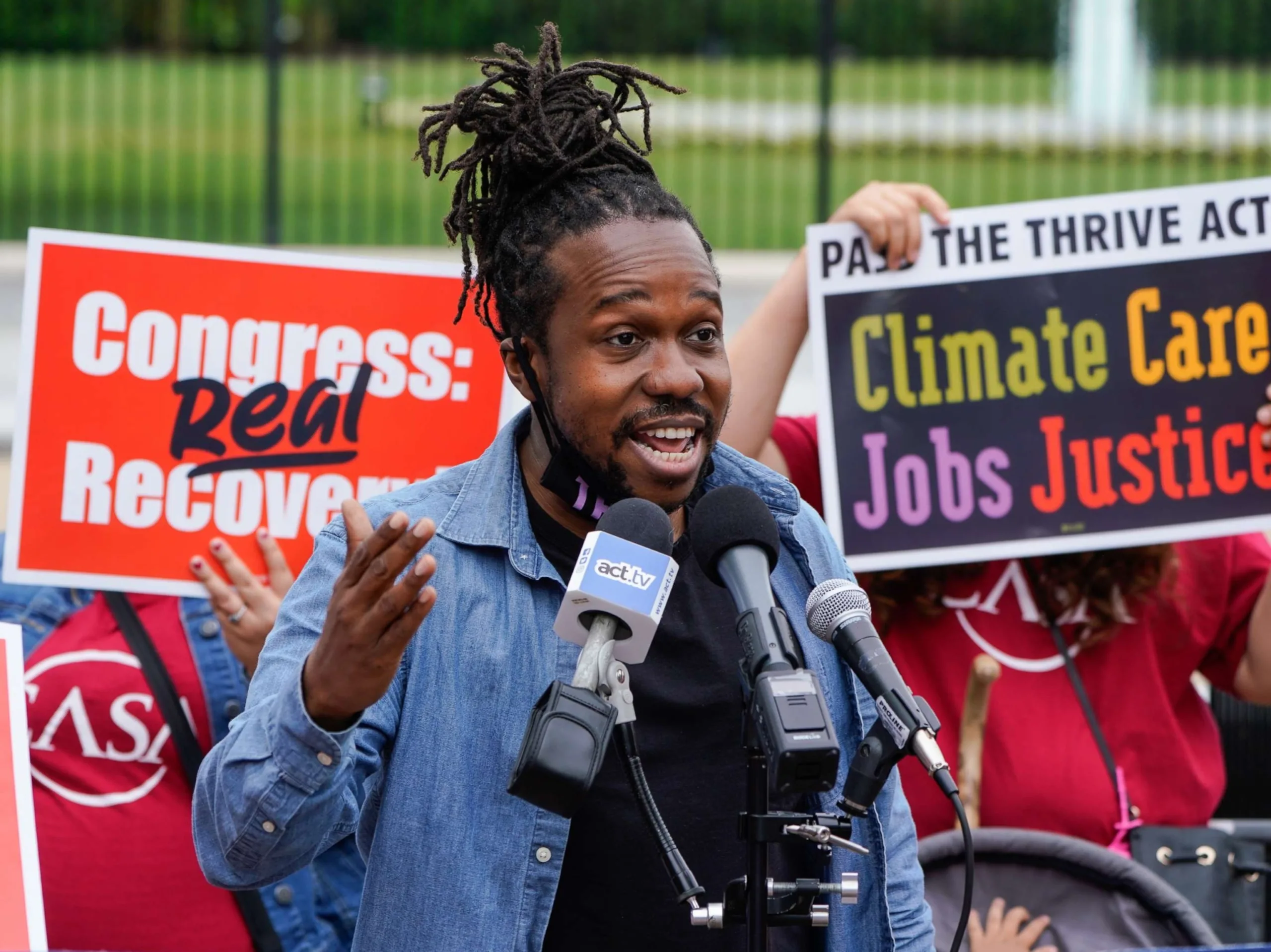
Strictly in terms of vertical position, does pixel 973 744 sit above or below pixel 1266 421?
below

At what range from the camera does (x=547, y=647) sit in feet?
7.80

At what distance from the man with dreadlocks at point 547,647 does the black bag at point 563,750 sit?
29 cm

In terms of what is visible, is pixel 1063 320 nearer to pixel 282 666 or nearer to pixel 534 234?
pixel 534 234

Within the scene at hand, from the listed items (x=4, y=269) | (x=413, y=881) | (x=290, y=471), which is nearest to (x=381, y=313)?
(x=290, y=471)

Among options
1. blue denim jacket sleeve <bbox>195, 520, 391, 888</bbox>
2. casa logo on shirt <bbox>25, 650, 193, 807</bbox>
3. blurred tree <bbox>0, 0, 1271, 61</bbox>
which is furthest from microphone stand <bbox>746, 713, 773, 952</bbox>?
blurred tree <bbox>0, 0, 1271, 61</bbox>

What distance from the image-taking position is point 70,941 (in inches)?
120

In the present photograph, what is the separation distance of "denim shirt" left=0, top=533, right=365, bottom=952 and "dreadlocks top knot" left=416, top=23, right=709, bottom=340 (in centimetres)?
95

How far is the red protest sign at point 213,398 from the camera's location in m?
3.35

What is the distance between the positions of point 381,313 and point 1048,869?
1.61m

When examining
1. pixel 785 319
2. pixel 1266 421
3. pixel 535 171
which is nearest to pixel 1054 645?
pixel 1266 421

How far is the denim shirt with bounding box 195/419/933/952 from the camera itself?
210cm

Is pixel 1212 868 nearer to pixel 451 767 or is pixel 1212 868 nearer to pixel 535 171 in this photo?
pixel 451 767

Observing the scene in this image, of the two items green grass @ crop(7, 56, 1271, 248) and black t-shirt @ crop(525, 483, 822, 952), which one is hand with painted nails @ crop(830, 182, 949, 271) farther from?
green grass @ crop(7, 56, 1271, 248)

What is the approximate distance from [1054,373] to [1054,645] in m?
0.57
